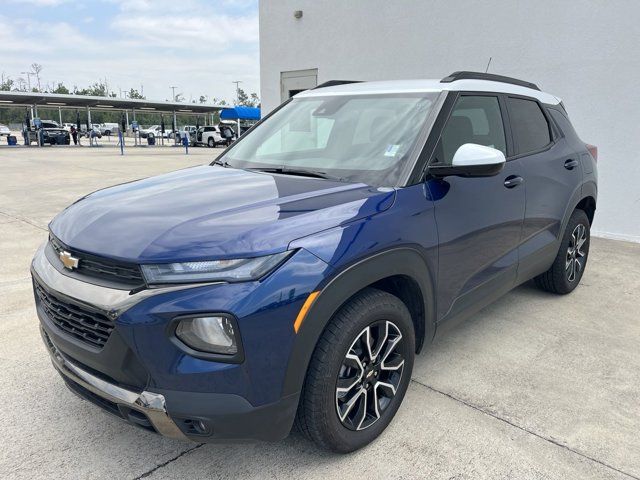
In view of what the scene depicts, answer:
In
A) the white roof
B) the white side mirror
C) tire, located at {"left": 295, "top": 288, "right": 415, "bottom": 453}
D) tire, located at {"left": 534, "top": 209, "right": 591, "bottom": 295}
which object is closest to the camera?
tire, located at {"left": 295, "top": 288, "right": 415, "bottom": 453}

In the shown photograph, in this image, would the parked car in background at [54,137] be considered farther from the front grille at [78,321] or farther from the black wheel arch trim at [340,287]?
the black wheel arch trim at [340,287]

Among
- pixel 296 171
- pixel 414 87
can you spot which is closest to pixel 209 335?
pixel 296 171

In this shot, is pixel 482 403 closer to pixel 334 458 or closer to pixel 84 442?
pixel 334 458

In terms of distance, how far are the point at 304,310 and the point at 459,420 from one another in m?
1.32

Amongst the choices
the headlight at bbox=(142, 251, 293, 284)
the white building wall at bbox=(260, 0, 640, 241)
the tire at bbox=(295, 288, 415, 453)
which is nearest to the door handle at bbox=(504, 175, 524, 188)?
the tire at bbox=(295, 288, 415, 453)

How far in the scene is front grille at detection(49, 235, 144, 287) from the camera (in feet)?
Result: 6.26

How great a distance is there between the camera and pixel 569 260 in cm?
441

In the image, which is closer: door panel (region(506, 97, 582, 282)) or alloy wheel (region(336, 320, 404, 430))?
alloy wheel (region(336, 320, 404, 430))

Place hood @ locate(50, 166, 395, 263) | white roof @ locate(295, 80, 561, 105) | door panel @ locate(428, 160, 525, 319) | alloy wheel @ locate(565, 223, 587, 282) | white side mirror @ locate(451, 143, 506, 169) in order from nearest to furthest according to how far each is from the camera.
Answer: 1. hood @ locate(50, 166, 395, 263)
2. white side mirror @ locate(451, 143, 506, 169)
3. door panel @ locate(428, 160, 525, 319)
4. white roof @ locate(295, 80, 561, 105)
5. alloy wheel @ locate(565, 223, 587, 282)

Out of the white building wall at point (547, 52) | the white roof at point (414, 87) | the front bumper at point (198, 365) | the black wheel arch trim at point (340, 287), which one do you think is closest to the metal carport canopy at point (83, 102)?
the white building wall at point (547, 52)

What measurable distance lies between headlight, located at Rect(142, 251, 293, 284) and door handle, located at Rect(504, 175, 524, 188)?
2.01 metres

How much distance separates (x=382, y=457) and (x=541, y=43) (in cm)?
652

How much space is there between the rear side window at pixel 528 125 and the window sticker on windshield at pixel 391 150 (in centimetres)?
127

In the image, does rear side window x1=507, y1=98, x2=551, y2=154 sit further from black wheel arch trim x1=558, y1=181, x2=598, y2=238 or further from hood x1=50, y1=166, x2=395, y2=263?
hood x1=50, y1=166, x2=395, y2=263
